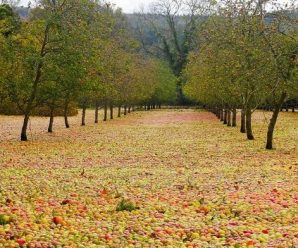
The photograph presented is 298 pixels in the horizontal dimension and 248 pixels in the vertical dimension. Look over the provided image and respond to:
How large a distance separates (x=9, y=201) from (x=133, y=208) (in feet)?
8.63

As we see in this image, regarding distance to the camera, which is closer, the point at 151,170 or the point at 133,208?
the point at 133,208

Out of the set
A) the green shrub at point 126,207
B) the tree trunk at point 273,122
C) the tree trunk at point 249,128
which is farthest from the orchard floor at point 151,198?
the tree trunk at point 249,128

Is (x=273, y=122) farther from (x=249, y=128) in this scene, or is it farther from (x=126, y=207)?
(x=126, y=207)

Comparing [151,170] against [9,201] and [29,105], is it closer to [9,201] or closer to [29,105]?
[9,201]

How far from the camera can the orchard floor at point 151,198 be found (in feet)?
27.7

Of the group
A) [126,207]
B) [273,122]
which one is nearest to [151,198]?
[126,207]

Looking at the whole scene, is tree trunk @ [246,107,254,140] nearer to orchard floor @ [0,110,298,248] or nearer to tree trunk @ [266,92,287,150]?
tree trunk @ [266,92,287,150]

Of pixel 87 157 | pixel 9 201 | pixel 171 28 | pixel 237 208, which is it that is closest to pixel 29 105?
pixel 87 157

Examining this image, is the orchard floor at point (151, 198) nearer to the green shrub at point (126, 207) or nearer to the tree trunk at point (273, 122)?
the green shrub at point (126, 207)

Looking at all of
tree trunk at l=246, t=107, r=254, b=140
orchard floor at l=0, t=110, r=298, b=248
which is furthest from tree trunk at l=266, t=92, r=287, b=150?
tree trunk at l=246, t=107, r=254, b=140

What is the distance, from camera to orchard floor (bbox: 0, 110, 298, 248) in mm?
8430

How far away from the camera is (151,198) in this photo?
12.0 meters

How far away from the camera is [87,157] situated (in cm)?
2081

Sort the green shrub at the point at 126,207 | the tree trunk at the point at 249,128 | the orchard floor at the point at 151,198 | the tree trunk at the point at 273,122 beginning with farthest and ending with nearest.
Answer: the tree trunk at the point at 249,128, the tree trunk at the point at 273,122, the green shrub at the point at 126,207, the orchard floor at the point at 151,198
